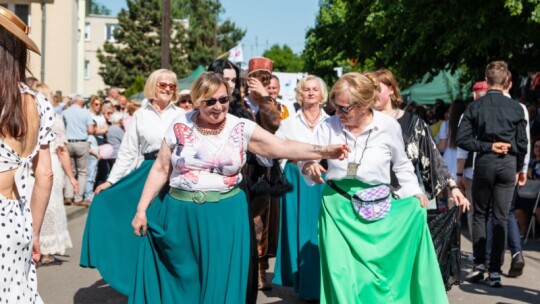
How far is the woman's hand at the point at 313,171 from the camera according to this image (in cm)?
575

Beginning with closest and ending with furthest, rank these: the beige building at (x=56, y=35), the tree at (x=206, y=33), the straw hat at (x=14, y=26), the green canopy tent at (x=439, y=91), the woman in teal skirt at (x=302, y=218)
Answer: the straw hat at (x=14, y=26)
the woman in teal skirt at (x=302, y=218)
the green canopy tent at (x=439, y=91)
the beige building at (x=56, y=35)
the tree at (x=206, y=33)

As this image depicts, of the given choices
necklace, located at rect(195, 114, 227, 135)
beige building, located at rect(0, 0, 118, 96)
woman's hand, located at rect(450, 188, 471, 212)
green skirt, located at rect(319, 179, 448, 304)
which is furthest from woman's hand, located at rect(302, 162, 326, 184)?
beige building, located at rect(0, 0, 118, 96)

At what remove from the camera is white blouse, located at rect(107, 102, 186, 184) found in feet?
25.1

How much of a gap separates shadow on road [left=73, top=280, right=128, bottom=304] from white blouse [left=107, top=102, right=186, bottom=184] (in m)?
1.02

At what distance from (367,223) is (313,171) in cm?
48

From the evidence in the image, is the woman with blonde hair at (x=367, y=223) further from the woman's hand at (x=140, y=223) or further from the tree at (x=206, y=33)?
the tree at (x=206, y=33)

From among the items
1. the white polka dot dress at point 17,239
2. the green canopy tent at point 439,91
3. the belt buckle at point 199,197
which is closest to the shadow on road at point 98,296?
the belt buckle at point 199,197

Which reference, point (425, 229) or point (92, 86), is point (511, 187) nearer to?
point (425, 229)

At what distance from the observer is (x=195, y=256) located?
559 cm

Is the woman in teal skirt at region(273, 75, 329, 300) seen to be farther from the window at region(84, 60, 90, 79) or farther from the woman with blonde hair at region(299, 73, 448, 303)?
the window at region(84, 60, 90, 79)

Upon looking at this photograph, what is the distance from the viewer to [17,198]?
12.4 ft

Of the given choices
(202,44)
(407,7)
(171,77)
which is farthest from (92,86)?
(171,77)

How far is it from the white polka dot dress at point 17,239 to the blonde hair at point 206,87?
1751 millimetres

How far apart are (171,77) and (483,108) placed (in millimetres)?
2808
